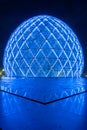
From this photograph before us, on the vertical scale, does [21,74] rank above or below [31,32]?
below

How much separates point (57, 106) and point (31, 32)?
2652cm

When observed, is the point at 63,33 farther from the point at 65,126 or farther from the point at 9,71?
the point at 65,126

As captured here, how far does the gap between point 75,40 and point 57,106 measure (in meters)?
28.4

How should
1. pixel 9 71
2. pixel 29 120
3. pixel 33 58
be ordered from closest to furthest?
pixel 29 120
pixel 33 58
pixel 9 71

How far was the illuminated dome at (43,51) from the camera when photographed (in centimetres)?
3269

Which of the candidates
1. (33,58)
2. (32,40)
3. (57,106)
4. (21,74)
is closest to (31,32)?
(32,40)

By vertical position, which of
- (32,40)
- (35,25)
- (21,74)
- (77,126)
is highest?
(35,25)

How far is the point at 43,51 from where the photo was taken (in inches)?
1287

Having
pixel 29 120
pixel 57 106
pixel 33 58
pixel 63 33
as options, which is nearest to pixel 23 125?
pixel 29 120

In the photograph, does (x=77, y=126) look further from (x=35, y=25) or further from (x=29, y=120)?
(x=35, y=25)

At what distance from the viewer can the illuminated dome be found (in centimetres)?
3269

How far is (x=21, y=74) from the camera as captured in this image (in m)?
33.3

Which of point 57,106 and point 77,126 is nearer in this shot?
point 77,126

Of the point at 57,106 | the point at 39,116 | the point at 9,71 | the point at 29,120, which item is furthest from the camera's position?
the point at 9,71
